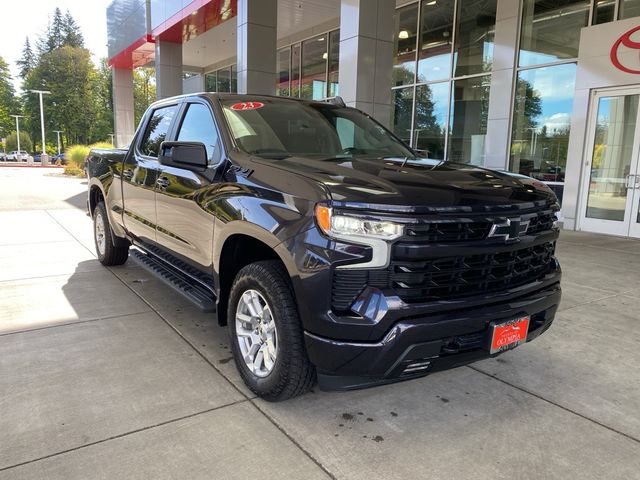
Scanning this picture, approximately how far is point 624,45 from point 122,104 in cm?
2358

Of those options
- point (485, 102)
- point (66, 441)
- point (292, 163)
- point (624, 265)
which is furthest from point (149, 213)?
point (485, 102)

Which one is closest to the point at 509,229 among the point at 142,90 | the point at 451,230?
the point at 451,230

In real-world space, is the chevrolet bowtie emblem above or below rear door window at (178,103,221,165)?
below

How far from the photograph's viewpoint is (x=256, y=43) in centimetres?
1200

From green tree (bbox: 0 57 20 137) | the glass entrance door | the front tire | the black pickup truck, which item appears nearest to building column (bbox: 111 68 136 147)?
the glass entrance door

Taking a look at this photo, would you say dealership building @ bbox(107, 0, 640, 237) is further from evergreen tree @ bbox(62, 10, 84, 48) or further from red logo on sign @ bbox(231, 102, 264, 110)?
evergreen tree @ bbox(62, 10, 84, 48)

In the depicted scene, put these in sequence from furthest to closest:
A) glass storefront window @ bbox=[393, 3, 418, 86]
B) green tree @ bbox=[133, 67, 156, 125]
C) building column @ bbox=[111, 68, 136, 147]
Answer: green tree @ bbox=[133, 67, 156, 125] < building column @ bbox=[111, 68, 136, 147] < glass storefront window @ bbox=[393, 3, 418, 86]

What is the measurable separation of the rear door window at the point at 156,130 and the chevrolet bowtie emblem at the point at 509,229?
3.02 m

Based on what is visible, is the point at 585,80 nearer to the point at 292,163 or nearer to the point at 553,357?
the point at 553,357

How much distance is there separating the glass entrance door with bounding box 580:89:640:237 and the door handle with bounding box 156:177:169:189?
8.92m

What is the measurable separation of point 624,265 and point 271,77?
8837 millimetres

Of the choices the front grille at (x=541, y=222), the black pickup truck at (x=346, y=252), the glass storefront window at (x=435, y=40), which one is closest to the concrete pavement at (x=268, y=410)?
the black pickup truck at (x=346, y=252)

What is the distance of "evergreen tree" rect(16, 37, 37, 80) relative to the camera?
8188 cm

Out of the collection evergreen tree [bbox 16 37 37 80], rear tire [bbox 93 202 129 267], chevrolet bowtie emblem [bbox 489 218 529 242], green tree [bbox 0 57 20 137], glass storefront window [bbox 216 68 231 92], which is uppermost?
evergreen tree [bbox 16 37 37 80]
